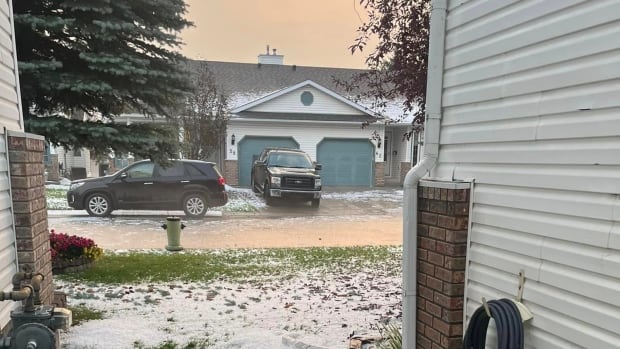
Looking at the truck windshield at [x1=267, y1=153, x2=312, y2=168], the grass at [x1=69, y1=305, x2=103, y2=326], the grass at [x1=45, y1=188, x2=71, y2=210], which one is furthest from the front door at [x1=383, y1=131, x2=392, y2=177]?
the grass at [x1=69, y1=305, x2=103, y2=326]

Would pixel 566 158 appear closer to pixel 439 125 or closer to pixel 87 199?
pixel 439 125

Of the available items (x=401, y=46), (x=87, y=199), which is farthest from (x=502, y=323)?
(x=87, y=199)

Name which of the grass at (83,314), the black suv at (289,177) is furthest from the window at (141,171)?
the grass at (83,314)

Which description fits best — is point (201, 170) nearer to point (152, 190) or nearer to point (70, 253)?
point (152, 190)

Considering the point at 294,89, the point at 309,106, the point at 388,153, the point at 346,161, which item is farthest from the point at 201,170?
the point at 388,153

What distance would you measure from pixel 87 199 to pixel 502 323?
38.0 feet

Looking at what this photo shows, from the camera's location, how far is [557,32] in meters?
1.93

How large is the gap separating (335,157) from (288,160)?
16.9 feet

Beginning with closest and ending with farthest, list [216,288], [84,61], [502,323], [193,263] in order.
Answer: [502,323]
[216,288]
[84,61]
[193,263]

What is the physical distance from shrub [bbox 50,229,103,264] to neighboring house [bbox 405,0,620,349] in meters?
5.07

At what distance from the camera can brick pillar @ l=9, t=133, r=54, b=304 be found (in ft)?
8.99

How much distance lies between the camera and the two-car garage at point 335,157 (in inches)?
750

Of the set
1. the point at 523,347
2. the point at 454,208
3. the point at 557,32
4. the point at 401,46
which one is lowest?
the point at 523,347

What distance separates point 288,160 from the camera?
1495 centimetres
